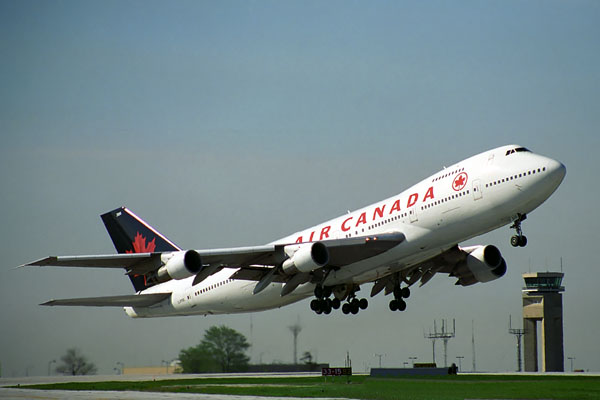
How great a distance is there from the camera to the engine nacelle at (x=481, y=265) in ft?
159

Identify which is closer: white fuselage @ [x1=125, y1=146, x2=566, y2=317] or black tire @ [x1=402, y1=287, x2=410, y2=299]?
white fuselage @ [x1=125, y1=146, x2=566, y2=317]

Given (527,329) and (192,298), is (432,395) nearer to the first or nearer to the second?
(192,298)

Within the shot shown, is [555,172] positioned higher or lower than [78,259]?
higher

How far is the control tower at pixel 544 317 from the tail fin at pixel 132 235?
65784 mm

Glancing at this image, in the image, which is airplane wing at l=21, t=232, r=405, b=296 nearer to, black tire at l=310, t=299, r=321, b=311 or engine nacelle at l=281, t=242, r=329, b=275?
engine nacelle at l=281, t=242, r=329, b=275

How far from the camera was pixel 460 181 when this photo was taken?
39.7 metres

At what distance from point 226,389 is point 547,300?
81453 mm

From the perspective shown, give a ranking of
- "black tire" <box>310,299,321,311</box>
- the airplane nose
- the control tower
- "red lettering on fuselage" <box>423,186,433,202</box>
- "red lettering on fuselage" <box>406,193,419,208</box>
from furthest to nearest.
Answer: the control tower, "black tire" <box>310,299,321,311</box>, "red lettering on fuselage" <box>406,193,419,208</box>, "red lettering on fuselage" <box>423,186,433,202</box>, the airplane nose

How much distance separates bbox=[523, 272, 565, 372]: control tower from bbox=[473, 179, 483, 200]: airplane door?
74.6 m

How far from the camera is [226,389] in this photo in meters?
39.7

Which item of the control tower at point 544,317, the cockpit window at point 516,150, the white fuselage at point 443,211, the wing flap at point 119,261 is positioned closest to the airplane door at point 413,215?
the white fuselage at point 443,211

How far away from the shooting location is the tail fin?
57500mm

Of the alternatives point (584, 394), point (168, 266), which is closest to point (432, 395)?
point (584, 394)

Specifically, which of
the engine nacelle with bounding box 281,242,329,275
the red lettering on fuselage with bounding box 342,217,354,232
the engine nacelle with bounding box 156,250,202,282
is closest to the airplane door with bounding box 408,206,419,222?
the engine nacelle with bounding box 281,242,329,275
